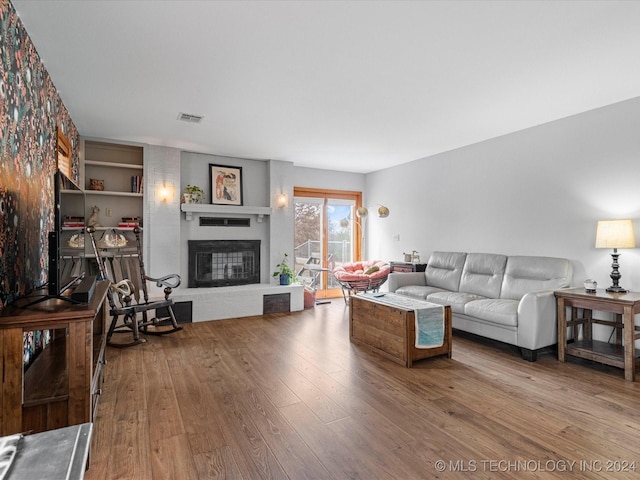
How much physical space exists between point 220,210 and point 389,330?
10.9 ft

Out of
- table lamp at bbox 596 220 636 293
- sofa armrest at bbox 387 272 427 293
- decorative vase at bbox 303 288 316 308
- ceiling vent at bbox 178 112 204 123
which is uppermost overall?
ceiling vent at bbox 178 112 204 123

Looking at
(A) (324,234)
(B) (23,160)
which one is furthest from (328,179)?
(B) (23,160)

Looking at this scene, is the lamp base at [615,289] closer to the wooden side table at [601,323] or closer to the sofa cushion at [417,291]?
the wooden side table at [601,323]

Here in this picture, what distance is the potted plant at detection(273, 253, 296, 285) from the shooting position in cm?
575

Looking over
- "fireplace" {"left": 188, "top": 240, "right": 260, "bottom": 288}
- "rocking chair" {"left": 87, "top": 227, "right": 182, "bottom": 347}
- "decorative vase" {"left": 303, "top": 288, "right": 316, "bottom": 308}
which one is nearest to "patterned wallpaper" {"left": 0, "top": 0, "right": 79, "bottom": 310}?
"rocking chair" {"left": 87, "top": 227, "right": 182, "bottom": 347}

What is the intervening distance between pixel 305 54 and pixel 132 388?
9.33 feet

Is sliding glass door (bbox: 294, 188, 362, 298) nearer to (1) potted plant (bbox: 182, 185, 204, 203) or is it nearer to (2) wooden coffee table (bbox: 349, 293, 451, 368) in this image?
(1) potted plant (bbox: 182, 185, 204, 203)

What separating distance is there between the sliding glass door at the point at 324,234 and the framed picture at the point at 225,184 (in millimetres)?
1182

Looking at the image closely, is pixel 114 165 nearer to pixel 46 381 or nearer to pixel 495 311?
pixel 46 381

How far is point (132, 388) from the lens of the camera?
2.76 meters

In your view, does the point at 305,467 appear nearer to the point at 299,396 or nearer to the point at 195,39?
the point at 299,396

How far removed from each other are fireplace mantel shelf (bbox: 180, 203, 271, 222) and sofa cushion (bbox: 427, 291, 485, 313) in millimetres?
2986

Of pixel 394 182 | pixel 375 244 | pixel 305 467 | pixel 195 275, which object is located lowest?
pixel 305 467

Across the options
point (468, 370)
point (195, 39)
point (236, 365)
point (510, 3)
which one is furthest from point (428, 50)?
point (236, 365)
